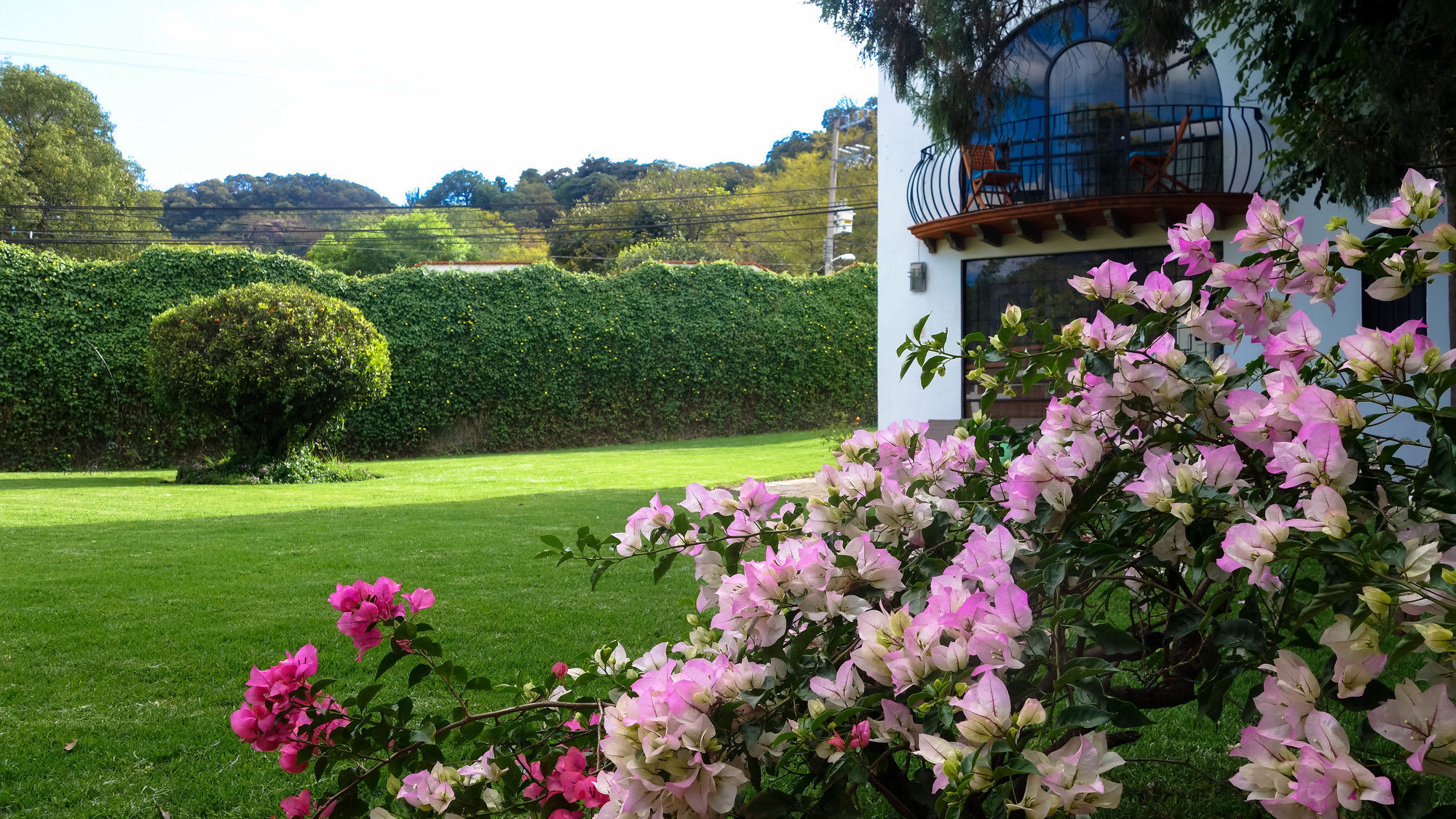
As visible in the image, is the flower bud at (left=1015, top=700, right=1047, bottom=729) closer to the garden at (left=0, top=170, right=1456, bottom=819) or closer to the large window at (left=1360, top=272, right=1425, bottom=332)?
the garden at (left=0, top=170, right=1456, bottom=819)

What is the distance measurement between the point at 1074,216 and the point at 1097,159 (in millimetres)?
845

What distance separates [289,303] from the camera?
10398 mm

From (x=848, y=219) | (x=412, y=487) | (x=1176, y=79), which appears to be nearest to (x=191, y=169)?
(x=848, y=219)

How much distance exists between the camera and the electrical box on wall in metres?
9.24

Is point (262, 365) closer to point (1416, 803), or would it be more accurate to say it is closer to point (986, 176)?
point (986, 176)

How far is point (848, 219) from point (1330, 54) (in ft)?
108

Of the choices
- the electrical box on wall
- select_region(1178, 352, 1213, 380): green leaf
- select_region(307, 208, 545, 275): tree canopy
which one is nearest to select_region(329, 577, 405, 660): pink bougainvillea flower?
select_region(1178, 352, 1213, 380): green leaf

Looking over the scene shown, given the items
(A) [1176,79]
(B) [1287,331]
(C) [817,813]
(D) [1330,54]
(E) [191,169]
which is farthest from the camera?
(E) [191,169]

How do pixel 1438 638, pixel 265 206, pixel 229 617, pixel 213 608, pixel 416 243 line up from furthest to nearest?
pixel 416 243 → pixel 265 206 → pixel 213 608 → pixel 229 617 → pixel 1438 638

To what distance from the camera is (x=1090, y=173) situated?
842cm

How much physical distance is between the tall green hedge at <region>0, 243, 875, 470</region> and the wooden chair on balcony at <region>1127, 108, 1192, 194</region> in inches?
388

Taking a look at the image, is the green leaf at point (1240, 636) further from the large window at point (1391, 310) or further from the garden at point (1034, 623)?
the large window at point (1391, 310)

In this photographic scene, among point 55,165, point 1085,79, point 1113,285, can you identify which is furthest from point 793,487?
point 55,165

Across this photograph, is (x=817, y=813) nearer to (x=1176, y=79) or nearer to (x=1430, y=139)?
(x=1430, y=139)
